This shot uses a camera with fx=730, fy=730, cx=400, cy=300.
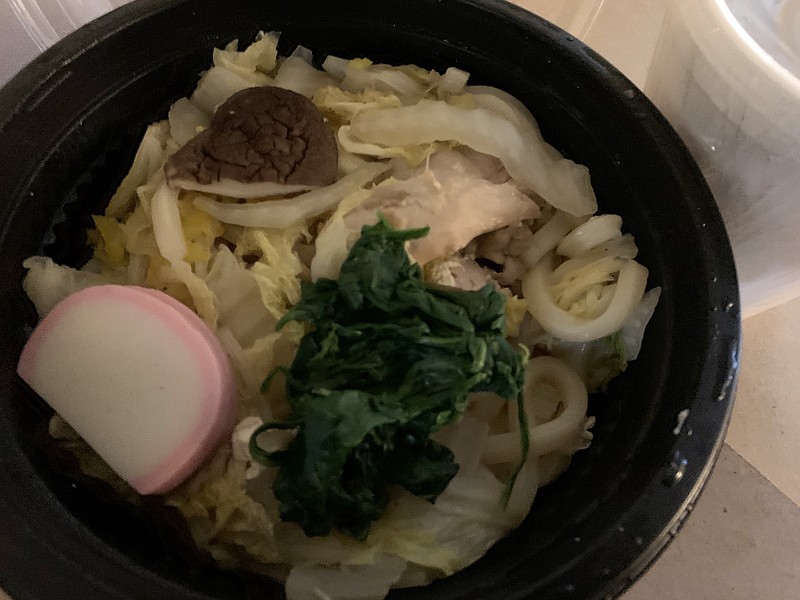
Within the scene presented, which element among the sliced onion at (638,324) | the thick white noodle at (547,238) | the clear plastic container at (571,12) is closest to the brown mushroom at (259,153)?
the thick white noodle at (547,238)

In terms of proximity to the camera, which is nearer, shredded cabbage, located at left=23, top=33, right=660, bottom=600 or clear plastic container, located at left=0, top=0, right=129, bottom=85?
shredded cabbage, located at left=23, top=33, right=660, bottom=600

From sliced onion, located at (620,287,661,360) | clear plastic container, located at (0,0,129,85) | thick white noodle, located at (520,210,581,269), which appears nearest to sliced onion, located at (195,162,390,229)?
thick white noodle, located at (520,210,581,269)

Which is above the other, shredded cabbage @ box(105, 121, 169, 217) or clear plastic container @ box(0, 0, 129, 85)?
clear plastic container @ box(0, 0, 129, 85)

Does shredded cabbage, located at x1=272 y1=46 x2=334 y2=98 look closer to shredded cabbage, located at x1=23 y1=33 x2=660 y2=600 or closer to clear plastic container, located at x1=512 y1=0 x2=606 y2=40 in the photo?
shredded cabbage, located at x1=23 y1=33 x2=660 y2=600

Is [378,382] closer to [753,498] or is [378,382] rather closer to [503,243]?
[503,243]

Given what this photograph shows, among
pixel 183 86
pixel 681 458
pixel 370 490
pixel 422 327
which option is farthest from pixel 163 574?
pixel 183 86

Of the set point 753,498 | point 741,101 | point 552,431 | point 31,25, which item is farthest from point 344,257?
point 753,498

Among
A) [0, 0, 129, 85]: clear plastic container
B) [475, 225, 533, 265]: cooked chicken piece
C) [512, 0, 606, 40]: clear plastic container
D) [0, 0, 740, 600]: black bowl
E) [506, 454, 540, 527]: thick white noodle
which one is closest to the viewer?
[0, 0, 740, 600]: black bowl
